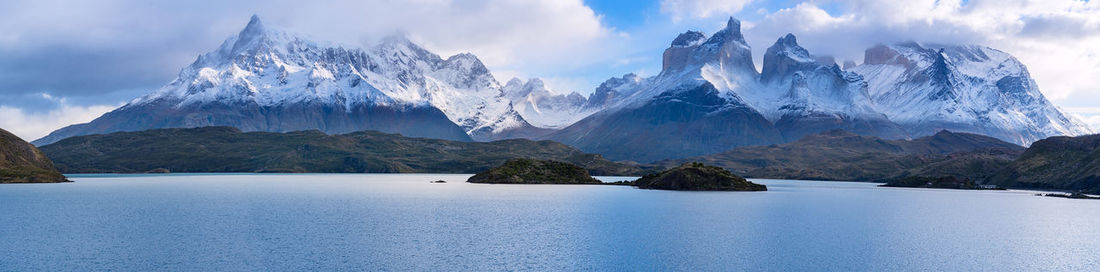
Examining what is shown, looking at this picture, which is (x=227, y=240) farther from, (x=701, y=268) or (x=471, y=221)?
(x=701, y=268)

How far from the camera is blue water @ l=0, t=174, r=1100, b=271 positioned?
59.2 meters

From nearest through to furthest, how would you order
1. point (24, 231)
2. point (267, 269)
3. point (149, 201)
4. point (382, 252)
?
point (267, 269)
point (382, 252)
point (24, 231)
point (149, 201)

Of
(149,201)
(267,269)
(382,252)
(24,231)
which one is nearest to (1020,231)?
(382,252)

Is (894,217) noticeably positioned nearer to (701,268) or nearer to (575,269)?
(701,268)

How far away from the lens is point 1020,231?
287ft

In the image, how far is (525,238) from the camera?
7494cm

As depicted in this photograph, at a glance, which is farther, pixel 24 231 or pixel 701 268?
pixel 24 231

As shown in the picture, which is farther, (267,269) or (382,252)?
(382,252)

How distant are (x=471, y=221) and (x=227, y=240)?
96.8 feet

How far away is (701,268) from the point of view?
2271 inches

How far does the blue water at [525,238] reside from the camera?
5919 cm

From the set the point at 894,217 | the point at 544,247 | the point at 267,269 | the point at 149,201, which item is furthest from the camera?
the point at 149,201

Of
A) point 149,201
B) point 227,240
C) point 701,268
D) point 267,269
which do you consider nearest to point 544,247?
point 701,268

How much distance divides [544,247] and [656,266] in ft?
43.6
